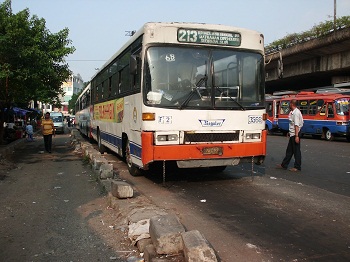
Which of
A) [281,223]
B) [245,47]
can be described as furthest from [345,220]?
[245,47]

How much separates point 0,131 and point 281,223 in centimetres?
1608

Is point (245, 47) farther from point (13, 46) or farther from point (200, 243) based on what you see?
point (13, 46)

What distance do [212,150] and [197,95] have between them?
1.14 m

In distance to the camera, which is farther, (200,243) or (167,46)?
(167,46)

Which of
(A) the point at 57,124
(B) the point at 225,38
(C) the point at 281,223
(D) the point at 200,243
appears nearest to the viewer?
(D) the point at 200,243

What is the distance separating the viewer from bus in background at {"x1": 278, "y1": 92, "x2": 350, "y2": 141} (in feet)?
68.5

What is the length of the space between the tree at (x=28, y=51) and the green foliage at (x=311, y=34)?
17400mm

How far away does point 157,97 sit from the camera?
22.7 feet

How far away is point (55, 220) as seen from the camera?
5602 millimetres

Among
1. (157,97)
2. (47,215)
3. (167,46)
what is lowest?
(47,215)

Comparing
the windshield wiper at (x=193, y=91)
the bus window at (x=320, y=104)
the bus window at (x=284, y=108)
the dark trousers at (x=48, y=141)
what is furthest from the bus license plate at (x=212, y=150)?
the bus window at (x=284, y=108)

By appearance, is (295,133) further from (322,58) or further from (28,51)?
(322,58)

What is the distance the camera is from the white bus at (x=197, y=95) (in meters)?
6.91

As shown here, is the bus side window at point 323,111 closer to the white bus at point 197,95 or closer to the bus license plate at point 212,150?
the white bus at point 197,95
